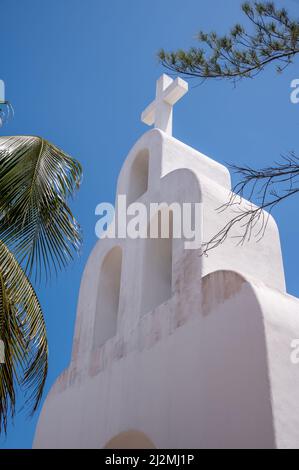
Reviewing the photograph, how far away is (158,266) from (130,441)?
8.26ft

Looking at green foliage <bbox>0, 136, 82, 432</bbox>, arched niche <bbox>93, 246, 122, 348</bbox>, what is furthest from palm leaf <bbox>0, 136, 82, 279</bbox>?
arched niche <bbox>93, 246, 122, 348</bbox>

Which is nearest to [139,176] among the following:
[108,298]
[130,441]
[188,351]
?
[108,298]

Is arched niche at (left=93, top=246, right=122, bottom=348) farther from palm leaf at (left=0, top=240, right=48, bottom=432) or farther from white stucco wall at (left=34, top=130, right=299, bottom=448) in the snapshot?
palm leaf at (left=0, top=240, right=48, bottom=432)

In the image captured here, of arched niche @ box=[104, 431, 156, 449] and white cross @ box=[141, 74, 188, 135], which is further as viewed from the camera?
white cross @ box=[141, 74, 188, 135]

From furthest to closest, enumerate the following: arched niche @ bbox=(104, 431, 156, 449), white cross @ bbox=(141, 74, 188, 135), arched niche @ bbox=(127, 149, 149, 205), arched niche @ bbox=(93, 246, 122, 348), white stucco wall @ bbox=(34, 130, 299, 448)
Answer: white cross @ bbox=(141, 74, 188, 135) < arched niche @ bbox=(127, 149, 149, 205) < arched niche @ bbox=(93, 246, 122, 348) < arched niche @ bbox=(104, 431, 156, 449) < white stucco wall @ bbox=(34, 130, 299, 448)

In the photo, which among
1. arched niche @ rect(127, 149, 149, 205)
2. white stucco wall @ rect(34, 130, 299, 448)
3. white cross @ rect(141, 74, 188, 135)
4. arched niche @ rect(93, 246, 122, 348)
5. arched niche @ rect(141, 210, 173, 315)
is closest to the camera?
white stucco wall @ rect(34, 130, 299, 448)

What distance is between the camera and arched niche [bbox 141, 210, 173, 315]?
7.64 metres

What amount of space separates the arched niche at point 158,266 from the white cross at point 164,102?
2460 mm

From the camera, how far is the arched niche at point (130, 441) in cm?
619

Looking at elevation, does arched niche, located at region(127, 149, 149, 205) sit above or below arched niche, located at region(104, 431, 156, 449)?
above

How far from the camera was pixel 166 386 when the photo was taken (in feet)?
19.4

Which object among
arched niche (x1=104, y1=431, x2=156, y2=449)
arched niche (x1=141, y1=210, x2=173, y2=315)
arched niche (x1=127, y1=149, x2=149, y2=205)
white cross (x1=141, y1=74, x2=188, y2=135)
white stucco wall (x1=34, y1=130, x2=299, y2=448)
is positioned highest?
white cross (x1=141, y1=74, x2=188, y2=135)

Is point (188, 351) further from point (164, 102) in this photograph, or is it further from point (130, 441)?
point (164, 102)

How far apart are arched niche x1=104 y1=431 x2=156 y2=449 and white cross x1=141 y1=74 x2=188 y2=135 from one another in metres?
5.44
